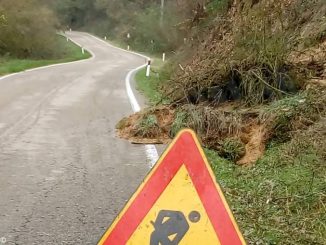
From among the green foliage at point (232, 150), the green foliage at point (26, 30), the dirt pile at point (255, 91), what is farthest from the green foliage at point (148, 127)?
the green foliage at point (26, 30)

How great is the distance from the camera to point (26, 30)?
3650 centimetres

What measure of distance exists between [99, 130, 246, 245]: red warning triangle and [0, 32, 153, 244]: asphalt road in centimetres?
166

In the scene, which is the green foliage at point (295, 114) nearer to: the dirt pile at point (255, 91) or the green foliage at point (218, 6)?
the dirt pile at point (255, 91)

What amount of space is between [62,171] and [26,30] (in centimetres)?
3259

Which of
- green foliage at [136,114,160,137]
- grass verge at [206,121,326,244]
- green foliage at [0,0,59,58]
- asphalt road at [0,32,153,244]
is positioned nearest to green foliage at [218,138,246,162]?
grass verge at [206,121,326,244]

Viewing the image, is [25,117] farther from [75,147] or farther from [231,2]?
[231,2]

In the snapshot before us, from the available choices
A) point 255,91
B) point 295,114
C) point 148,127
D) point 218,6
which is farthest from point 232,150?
point 218,6

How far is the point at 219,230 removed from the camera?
240 cm

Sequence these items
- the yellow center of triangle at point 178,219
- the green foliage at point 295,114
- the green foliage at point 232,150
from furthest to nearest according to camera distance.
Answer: the green foliage at point 232,150 → the green foliage at point 295,114 → the yellow center of triangle at point 178,219

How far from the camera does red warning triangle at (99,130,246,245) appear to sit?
→ 2434 mm

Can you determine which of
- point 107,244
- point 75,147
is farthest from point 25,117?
point 107,244

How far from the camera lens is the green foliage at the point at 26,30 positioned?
1371 inches

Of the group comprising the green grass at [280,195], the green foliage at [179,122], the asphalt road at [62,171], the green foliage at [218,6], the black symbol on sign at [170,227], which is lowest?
the asphalt road at [62,171]

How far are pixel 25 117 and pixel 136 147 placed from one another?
3120 mm
